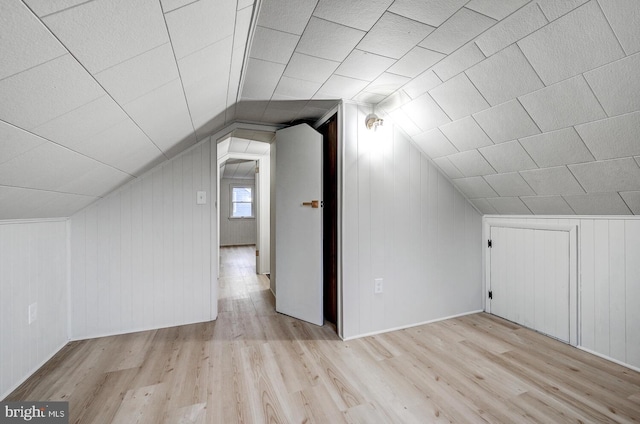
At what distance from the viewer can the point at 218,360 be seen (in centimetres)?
186

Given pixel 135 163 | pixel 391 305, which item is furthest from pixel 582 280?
pixel 135 163

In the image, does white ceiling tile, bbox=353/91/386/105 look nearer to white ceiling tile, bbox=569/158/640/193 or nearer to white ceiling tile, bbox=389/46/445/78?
white ceiling tile, bbox=389/46/445/78

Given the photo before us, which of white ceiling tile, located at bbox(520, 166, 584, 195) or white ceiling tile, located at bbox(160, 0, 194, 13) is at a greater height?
white ceiling tile, located at bbox(160, 0, 194, 13)

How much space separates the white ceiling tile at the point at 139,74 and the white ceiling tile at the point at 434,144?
1822mm

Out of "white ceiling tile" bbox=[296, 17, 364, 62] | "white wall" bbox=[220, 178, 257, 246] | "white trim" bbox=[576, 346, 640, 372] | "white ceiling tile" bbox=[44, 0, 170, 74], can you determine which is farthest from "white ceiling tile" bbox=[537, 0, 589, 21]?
"white wall" bbox=[220, 178, 257, 246]

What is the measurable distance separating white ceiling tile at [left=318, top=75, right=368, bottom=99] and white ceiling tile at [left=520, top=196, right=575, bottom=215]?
154cm

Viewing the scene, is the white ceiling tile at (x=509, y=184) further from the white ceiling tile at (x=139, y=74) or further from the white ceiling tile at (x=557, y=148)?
the white ceiling tile at (x=139, y=74)

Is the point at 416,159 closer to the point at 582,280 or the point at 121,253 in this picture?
the point at 582,280

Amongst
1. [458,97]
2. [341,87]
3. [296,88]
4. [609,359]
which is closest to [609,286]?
[609,359]

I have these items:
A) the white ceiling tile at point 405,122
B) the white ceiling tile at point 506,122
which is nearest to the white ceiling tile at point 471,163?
the white ceiling tile at point 506,122

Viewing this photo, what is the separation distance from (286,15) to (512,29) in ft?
3.34

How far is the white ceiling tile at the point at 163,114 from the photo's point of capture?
1173 mm

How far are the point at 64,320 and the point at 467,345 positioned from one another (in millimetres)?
2946

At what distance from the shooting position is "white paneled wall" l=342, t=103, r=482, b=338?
7.27ft
